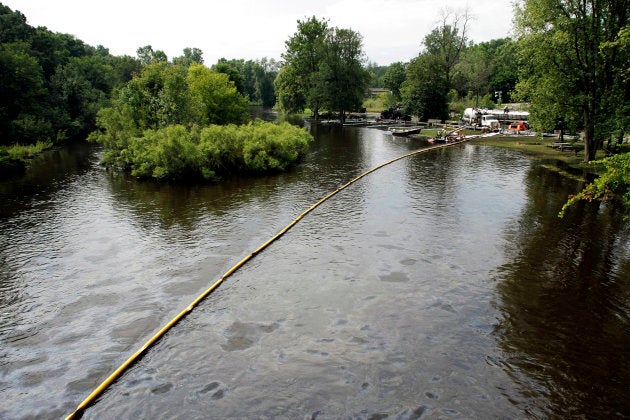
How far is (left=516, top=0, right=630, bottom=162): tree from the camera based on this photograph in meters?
31.2

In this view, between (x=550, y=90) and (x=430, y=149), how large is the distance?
46.1 feet

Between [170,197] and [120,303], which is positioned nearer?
[120,303]

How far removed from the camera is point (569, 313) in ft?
43.5

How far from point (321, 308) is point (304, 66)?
74.9 m

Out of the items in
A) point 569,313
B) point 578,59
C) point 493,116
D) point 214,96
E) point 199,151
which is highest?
point 578,59

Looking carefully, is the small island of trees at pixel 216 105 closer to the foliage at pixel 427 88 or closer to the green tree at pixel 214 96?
the green tree at pixel 214 96

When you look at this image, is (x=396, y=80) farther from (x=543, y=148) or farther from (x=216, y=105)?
(x=216, y=105)

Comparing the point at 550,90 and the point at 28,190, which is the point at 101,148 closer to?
the point at 28,190

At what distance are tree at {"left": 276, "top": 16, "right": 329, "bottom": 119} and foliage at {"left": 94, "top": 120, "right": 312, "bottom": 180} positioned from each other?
4429cm

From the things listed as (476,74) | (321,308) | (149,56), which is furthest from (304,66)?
(321,308)

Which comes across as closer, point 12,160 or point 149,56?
point 12,160

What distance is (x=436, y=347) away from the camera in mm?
11688

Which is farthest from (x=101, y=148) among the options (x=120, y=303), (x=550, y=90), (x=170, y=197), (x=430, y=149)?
(x=550, y=90)

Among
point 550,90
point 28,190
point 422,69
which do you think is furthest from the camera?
point 422,69
